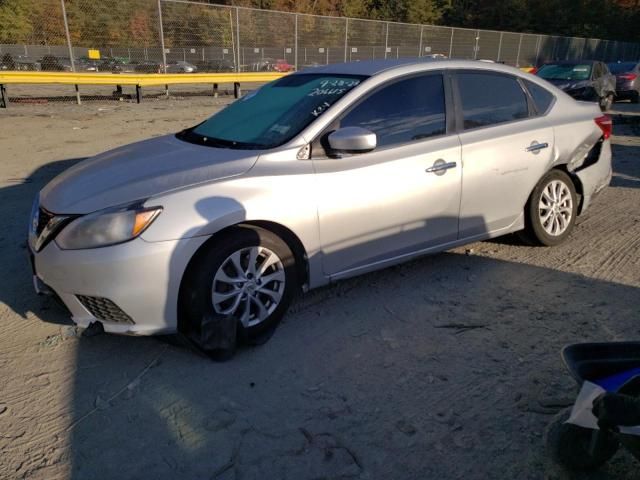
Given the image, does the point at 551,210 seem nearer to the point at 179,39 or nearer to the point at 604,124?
the point at 604,124

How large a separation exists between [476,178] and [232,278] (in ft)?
6.70

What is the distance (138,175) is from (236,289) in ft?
3.03

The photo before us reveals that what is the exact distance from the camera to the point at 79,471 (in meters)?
2.27

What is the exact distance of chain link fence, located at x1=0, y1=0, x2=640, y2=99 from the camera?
14.0 meters

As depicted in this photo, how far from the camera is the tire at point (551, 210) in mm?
4516

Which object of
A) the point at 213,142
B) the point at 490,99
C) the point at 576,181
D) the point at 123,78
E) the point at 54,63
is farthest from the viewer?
the point at 123,78

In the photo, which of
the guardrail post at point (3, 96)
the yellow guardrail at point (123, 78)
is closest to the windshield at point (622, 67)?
the yellow guardrail at point (123, 78)

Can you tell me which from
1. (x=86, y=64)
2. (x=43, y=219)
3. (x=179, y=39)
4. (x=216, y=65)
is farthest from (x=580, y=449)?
(x=216, y=65)

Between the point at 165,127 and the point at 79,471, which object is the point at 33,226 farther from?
the point at 165,127

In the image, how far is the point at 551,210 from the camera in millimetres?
4625

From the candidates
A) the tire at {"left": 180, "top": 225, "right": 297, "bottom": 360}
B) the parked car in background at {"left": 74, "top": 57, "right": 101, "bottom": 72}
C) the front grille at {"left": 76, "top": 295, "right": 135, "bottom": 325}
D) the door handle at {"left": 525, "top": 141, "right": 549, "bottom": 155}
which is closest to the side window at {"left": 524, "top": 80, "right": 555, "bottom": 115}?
the door handle at {"left": 525, "top": 141, "right": 549, "bottom": 155}

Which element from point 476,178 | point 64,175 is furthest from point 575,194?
point 64,175

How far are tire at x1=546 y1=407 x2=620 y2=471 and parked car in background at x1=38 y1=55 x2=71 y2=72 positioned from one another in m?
14.9

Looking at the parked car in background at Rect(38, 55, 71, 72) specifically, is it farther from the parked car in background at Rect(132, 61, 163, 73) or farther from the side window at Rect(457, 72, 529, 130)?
the side window at Rect(457, 72, 529, 130)
